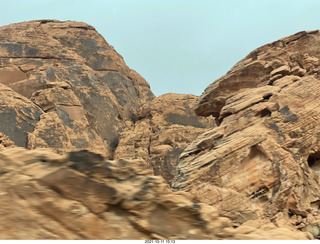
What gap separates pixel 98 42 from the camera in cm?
5391

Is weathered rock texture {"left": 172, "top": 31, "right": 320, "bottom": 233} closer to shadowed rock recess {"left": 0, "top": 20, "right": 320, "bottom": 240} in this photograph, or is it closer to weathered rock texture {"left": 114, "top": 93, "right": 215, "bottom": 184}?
shadowed rock recess {"left": 0, "top": 20, "right": 320, "bottom": 240}

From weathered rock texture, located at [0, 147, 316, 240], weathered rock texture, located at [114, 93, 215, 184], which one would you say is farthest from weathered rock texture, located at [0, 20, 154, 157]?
weathered rock texture, located at [0, 147, 316, 240]

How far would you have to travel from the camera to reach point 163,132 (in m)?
41.0

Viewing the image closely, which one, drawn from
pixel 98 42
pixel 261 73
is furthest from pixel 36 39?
pixel 261 73

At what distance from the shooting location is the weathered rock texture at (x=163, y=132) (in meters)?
38.3

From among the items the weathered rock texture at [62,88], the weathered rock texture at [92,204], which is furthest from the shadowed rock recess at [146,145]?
the weathered rock texture at [62,88]

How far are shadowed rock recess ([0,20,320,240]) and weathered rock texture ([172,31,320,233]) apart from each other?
6 centimetres

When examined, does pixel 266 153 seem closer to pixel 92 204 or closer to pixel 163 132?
pixel 92 204

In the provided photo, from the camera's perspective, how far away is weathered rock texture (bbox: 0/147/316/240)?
266 inches

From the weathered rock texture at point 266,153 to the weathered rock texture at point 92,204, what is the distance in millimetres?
9334

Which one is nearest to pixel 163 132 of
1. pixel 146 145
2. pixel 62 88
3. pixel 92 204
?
pixel 146 145

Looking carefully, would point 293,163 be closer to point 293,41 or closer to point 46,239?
point 293,41

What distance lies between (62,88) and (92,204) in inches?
1298

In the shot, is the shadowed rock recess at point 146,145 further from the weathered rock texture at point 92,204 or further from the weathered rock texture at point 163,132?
the weathered rock texture at point 163,132
